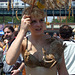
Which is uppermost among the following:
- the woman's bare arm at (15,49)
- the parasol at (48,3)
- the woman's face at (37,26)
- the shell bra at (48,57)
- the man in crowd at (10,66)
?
the parasol at (48,3)

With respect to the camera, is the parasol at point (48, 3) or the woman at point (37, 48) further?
the parasol at point (48, 3)

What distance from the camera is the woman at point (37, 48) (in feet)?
6.07

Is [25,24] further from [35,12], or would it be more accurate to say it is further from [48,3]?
[48,3]

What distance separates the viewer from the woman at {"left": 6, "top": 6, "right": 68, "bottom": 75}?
185cm

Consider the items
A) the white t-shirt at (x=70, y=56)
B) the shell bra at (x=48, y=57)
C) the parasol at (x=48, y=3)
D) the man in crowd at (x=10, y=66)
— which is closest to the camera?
the shell bra at (x=48, y=57)

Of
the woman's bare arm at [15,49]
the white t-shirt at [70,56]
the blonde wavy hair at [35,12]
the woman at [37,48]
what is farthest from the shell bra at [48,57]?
the white t-shirt at [70,56]

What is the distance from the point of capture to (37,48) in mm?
1991

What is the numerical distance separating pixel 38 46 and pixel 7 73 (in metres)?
1.83

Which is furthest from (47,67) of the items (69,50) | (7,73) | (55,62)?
(7,73)

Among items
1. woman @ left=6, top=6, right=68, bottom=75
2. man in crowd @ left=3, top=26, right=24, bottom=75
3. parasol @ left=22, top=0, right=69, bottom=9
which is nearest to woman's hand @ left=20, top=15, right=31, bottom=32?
woman @ left=6, top=6, right=68, bottom=75

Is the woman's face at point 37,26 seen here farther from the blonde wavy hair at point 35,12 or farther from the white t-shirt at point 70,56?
the white t-shirt at point 70,56

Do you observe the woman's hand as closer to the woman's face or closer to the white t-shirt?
the woman's face

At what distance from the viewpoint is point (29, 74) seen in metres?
1.95

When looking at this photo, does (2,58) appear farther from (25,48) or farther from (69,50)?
(25,48)
